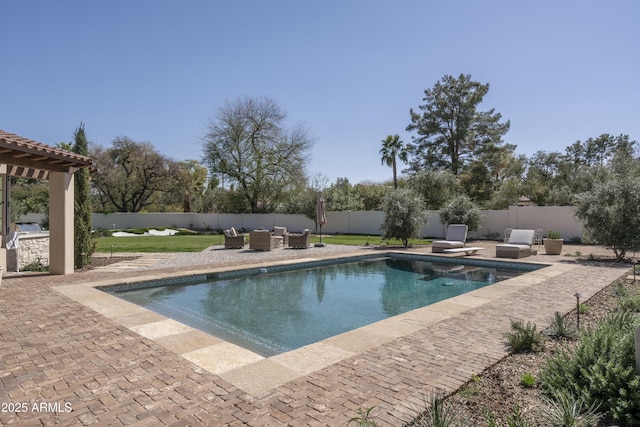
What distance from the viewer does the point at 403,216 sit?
674 inches

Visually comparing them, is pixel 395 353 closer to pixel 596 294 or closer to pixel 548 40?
pixel 596 294

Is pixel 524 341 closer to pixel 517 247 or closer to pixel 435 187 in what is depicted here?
pixel 517 247

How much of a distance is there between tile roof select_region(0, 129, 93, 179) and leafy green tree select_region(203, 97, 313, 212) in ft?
75.9

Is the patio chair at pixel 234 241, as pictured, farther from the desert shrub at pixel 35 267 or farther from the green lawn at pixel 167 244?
the desert shrub at pixel 35 267

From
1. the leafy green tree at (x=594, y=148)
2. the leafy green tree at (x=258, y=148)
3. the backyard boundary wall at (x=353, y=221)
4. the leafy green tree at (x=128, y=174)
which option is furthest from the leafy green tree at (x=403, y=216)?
the leafy green tree at (x=594, y=148)

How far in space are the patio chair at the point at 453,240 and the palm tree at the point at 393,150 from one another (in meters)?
→ 20.7

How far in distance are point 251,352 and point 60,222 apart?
314 inches

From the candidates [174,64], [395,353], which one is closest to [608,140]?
[174,64]

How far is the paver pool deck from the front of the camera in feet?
9.25

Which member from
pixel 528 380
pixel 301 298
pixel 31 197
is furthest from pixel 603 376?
pixel 31 197

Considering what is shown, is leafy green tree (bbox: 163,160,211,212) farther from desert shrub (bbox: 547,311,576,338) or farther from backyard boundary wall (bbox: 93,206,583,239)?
desert shrub (bbox: 547,311,576,338)

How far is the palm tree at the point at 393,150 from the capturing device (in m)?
36.3

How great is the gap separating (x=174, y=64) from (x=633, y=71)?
1735 cm

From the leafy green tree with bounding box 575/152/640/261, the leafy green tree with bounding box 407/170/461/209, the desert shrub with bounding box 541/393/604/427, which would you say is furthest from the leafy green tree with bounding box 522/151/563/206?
the desert shrub with bounding box 541/393/604/427
